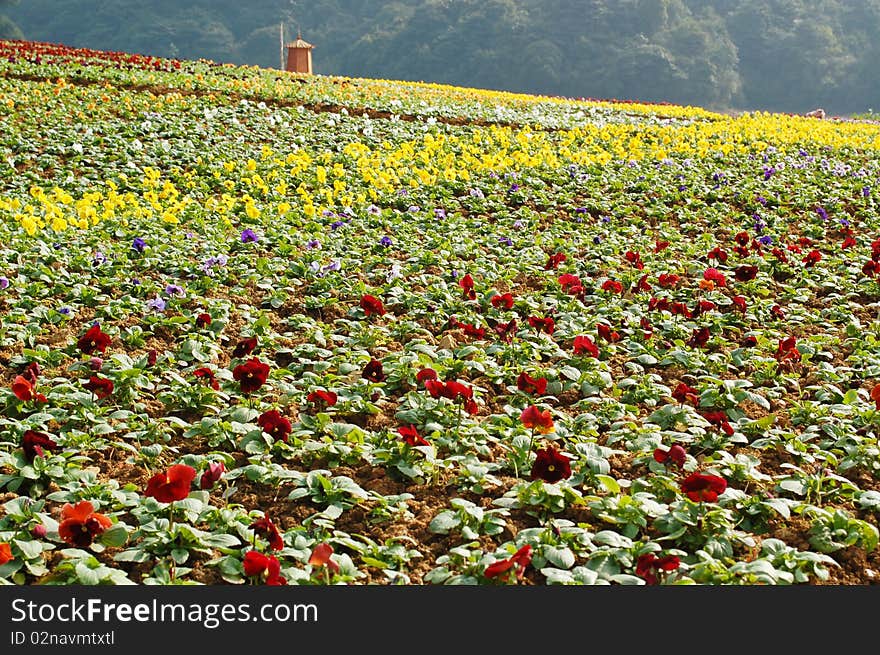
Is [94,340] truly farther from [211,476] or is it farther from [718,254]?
[718,254]

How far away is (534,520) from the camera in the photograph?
3.37 metres

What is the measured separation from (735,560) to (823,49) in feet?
216

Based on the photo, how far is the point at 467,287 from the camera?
5316 mm

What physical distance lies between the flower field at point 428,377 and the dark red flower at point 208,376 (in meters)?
0.04

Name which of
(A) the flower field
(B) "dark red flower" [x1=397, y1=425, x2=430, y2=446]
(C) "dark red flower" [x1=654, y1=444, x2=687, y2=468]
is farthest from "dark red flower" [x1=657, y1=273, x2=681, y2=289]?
(B) "dark red flower" [x1=397, y1=425, x2=430, y2=446]

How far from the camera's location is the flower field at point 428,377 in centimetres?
308

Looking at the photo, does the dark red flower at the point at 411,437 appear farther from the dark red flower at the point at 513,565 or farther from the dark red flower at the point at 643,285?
the dark red flower at the point at 643,285

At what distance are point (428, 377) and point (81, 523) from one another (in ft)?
5.27

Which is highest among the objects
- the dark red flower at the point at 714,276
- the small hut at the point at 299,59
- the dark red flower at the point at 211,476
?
the small hut at the point at 299,59

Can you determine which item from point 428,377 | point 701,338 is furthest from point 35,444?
point 701,338

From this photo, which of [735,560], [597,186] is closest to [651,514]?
[735,560]

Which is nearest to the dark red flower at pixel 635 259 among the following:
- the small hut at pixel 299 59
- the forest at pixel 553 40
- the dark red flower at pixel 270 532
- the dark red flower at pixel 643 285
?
the dark red flower at pixel 643 285

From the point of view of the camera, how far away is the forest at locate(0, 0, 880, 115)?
54938 millimetres

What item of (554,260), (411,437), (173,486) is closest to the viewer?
(173,486)
